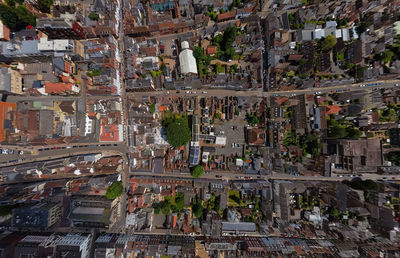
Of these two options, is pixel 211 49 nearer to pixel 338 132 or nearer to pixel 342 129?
pixel 338 132

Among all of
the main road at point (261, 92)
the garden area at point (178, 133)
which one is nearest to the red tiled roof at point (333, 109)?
the main road at point (261, 92)

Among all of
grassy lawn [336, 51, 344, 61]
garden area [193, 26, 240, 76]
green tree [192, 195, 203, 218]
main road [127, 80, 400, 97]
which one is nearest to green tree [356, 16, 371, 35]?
grassy lawn [336, 51, 344, 61]

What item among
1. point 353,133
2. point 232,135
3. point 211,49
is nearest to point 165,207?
point 232,135

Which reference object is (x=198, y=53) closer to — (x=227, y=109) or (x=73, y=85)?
(x=227, y=109)

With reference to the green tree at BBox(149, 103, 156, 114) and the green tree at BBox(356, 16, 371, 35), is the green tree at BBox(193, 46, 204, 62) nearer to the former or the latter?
the green tree at BBox(149, 103, 156, 114)

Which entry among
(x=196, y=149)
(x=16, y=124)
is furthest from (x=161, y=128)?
(x=16, y=124)

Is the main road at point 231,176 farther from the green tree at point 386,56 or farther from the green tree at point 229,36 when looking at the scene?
the green tree at point 229,36
